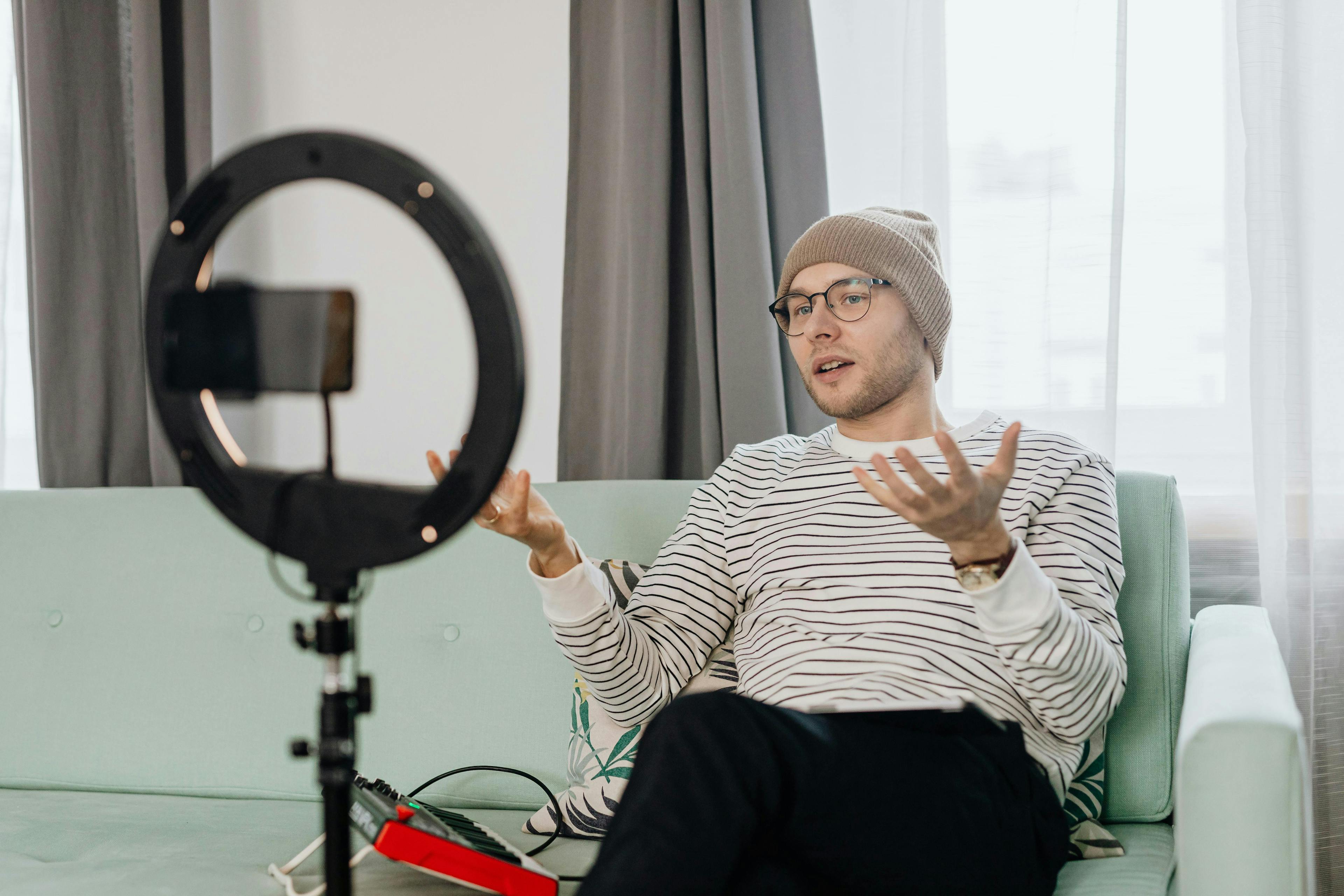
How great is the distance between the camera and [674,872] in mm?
774

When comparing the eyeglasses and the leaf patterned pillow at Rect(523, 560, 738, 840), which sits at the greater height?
the eyeglasses

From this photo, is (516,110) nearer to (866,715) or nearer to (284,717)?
(284,717)

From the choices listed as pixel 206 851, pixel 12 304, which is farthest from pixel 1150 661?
pixel 12 304

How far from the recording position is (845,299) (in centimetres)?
134

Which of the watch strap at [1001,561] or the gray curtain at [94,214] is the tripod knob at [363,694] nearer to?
the watch strap at [1001,561]

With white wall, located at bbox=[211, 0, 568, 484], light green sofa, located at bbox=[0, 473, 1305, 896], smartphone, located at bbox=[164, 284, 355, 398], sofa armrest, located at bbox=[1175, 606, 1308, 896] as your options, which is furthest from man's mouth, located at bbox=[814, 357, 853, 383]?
smartphone, located at bbox=[164, 284, 355, 398]

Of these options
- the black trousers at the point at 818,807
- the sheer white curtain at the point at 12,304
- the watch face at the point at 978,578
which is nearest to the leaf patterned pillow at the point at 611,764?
the black trousers at the point at 818,807

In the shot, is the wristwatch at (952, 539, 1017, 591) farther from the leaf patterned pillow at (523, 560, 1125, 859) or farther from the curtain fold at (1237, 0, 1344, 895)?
the curtain fold at (1237, 0, 1344, 895)

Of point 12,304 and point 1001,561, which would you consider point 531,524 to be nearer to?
point 1001,561

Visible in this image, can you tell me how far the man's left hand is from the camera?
0.86 m

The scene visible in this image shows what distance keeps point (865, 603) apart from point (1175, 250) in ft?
2.91

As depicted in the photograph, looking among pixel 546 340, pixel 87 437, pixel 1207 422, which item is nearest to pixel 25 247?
pixel 87 437

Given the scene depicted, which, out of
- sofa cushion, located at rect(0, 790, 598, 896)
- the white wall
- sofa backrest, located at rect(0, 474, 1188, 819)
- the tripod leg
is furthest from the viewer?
the white wall

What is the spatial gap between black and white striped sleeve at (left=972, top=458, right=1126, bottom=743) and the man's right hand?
445 millimetres
